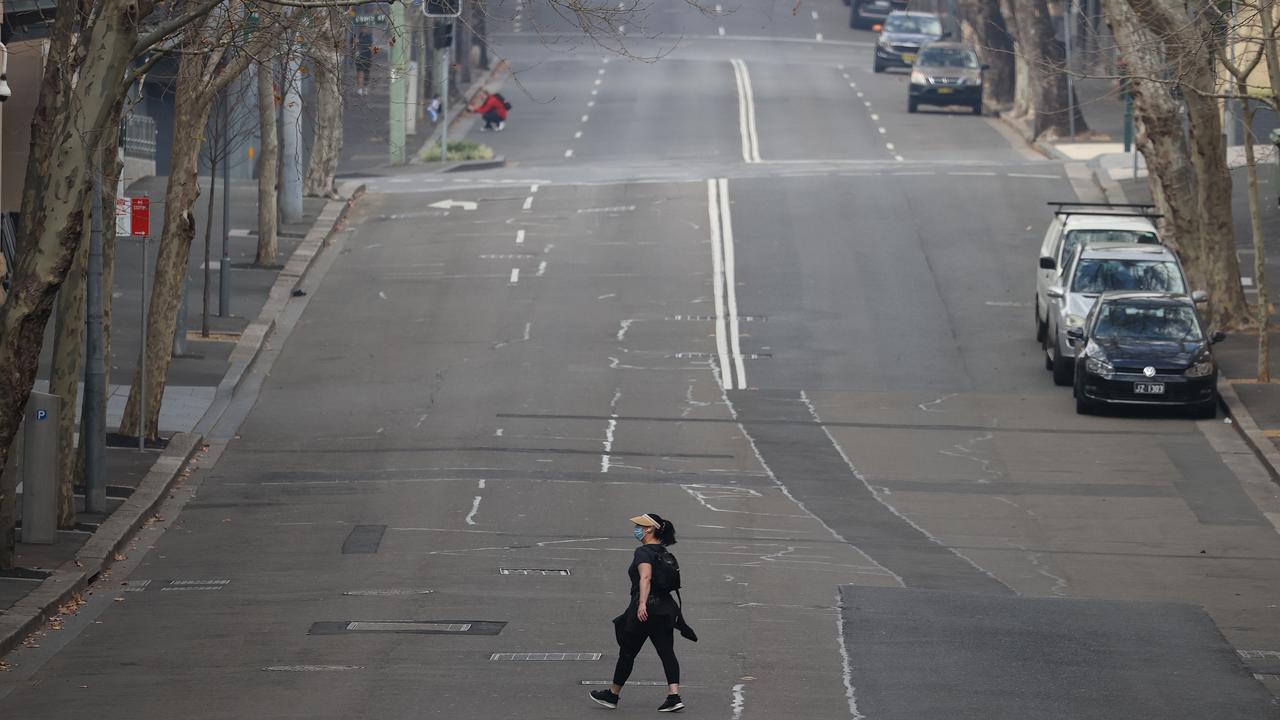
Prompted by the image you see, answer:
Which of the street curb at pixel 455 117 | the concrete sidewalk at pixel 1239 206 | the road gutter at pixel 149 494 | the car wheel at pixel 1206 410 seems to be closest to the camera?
the road gutter at pixel 149 494

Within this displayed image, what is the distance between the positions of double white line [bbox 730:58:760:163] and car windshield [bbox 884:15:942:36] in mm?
5650

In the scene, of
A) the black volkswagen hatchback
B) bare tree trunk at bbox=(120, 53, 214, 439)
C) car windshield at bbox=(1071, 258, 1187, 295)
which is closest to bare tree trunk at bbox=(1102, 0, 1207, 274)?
car windshield at bbox=(1071, 258, 1187, 295)

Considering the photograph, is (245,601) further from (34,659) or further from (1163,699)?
(1163,699)

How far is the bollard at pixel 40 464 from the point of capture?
17.6 metres

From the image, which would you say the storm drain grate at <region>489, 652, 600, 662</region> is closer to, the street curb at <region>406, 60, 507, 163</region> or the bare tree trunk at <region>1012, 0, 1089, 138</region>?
the street curb at <region>406, 60, 507, 163</region>

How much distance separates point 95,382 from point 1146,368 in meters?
13.5

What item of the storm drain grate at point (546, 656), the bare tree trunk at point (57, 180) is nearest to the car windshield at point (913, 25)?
the bare tree trunk at point (57, 180)

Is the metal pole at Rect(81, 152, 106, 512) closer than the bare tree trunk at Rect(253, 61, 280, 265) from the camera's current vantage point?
Yes

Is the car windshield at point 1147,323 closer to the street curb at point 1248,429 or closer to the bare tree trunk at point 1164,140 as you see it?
the street curb at point 1248,429

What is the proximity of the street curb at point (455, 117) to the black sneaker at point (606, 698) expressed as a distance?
30.8m

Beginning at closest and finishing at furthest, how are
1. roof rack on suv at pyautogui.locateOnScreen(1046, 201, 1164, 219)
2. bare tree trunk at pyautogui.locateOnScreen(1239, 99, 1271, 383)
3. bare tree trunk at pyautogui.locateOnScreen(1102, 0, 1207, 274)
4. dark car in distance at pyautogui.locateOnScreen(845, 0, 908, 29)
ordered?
bare tree trunk at pyautogui.locateOnScreen(1239, 99, 1271, 383), bare tree trunk at pyautogui.locateOnScreen(1102, 0, 1207, 274), roof rack on suv at pyautogui.locateOnScreen(1046, 201, 1164, 219), dark car in distance at pyautogui.locateOnScreen(845, 0, 908, 29)

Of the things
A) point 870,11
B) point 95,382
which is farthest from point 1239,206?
point 870,11

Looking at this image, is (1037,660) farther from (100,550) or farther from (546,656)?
(100,550)

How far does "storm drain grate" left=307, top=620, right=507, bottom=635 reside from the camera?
14.4m
